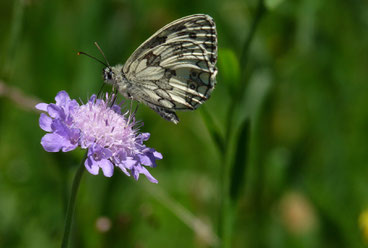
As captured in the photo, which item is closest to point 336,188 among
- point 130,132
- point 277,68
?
point 277,68

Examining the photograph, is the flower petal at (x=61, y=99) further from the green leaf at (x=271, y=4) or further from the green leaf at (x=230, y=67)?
the green leaf at (x=271, y=4)

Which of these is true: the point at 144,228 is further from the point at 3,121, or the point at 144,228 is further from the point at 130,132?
the point at 130,132

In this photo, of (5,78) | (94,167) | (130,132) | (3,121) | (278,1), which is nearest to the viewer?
(94,167)

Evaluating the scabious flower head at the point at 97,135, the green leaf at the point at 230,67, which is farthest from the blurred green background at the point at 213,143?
the scabious flower head at the point at 97,135

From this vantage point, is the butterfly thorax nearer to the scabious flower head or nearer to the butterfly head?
the butterfly head

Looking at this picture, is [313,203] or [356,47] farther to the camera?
[356,47]

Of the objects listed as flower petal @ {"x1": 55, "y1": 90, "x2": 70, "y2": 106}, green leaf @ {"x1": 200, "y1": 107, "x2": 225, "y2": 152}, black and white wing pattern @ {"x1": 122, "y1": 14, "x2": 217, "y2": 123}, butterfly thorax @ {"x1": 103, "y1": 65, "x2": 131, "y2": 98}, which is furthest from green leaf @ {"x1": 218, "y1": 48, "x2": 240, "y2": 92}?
flower petal @ {"x1": 55, "y1": 90, "x2": 70, "y2": 106}

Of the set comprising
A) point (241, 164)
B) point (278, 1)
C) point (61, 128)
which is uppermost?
point (278, 1)
